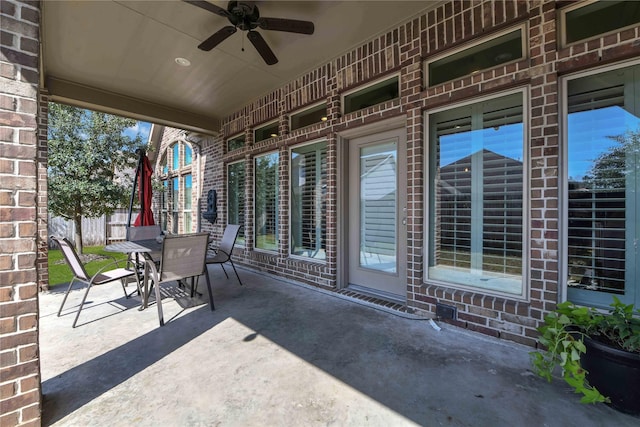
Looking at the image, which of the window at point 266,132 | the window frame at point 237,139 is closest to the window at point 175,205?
the window frame at point 237,139

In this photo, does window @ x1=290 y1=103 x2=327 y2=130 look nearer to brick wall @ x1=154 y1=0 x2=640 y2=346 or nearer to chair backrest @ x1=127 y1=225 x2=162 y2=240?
brick wall @ x1=154 y1=0 x2=640 y2=346

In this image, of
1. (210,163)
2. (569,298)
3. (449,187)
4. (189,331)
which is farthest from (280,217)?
(569,298)

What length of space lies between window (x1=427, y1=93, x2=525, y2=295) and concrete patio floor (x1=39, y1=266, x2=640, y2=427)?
0.60 m

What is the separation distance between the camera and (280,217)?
15.0ft

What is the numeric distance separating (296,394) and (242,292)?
2271 mm

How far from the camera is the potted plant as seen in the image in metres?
1.51

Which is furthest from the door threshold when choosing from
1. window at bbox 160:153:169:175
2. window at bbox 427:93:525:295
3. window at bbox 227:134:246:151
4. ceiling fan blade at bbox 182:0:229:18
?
window at bbox 160:153:169:175

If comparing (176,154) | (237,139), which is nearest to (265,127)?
(237,139)

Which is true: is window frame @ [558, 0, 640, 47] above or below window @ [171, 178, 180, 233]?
above

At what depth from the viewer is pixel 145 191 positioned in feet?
14.2

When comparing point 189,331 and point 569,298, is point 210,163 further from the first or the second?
point 569,298

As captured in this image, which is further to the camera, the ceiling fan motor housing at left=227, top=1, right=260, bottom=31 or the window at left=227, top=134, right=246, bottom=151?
the window at left=227, top=134, right=246, bottom=151

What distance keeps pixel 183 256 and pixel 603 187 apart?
3.66 m

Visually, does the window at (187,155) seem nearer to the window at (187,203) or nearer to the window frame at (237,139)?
the window at (187,203)
